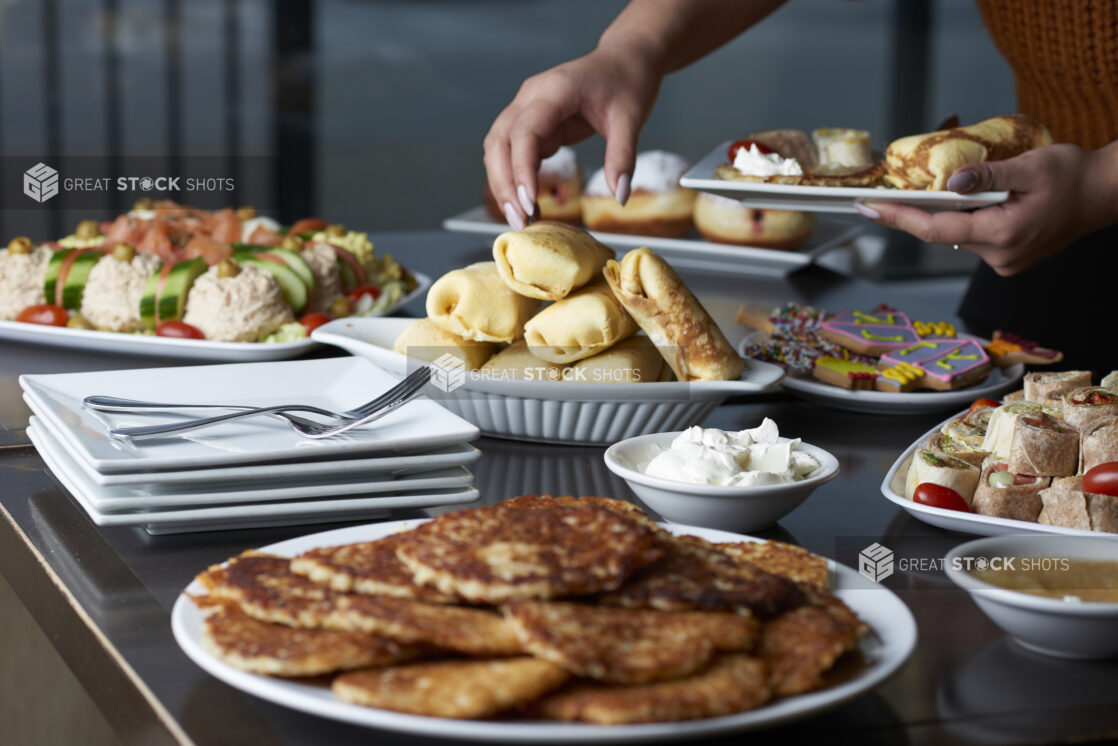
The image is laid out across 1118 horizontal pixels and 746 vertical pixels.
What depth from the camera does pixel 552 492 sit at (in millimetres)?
1345

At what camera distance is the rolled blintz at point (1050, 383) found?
1438 millimetres

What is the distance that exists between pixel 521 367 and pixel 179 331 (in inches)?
33.2

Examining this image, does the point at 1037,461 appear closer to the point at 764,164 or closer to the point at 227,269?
the point at 764,164

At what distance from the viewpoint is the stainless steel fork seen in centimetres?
121

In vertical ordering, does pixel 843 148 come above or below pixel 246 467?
above

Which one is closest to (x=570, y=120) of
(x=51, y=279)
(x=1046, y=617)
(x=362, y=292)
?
(x=362, y=292)

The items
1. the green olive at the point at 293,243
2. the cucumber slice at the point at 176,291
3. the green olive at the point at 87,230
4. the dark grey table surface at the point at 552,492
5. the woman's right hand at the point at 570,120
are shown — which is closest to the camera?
the dark grey table surface at the point at 552,492

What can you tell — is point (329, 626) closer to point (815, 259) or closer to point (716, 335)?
point (716, 335)

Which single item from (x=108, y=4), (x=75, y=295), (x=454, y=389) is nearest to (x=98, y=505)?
(x=454, y=389)

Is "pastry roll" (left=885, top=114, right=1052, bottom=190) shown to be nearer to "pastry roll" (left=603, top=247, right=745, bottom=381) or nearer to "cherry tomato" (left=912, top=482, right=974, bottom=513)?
"pastry roll" (left=603, top=247, right=745, bottom=381)

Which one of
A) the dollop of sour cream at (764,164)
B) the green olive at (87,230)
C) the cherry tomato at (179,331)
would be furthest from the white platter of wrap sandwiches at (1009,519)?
the green olive at (87,230)

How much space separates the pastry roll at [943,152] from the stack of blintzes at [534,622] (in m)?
1.00

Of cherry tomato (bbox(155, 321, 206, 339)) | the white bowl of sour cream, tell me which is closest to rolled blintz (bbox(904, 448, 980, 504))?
the white bowl of sour cream

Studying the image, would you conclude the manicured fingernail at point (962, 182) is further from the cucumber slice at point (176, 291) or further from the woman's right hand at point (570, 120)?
the cucumber slice at point (176, 291)
